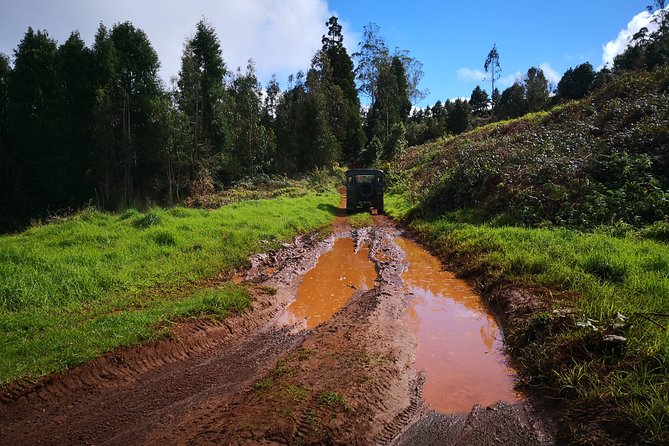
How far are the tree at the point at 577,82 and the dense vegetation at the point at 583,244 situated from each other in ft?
81.2

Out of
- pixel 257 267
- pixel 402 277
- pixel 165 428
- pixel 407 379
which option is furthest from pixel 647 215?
pixel 165 428

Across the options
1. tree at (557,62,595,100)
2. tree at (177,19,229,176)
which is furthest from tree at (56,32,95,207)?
tree at (557,62,595,100)

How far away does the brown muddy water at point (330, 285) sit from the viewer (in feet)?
23.5

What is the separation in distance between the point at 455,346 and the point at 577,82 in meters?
46.5

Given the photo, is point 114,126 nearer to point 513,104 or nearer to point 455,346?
point 455,346

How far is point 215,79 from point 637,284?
28973 millimetres

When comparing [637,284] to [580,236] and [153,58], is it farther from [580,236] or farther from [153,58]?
[153,58]

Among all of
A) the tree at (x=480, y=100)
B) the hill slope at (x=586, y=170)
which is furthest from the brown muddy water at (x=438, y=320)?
the tree at (x=480, y=100)

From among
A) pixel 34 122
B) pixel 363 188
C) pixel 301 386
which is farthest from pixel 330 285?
pixel 34 122

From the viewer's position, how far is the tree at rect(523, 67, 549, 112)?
43.7 m

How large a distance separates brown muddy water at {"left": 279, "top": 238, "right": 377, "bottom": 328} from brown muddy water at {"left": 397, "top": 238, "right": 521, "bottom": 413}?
1148 millimetres

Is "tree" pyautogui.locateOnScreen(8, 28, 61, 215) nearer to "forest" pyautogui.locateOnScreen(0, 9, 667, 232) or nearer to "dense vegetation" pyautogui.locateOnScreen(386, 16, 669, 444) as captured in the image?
"forest" pyautogui.locateOnScreen(0, 9, 667, 232)

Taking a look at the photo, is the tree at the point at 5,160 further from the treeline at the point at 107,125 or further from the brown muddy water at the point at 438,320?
the brown muddy water at the point at 438,320

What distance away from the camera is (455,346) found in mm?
5832
